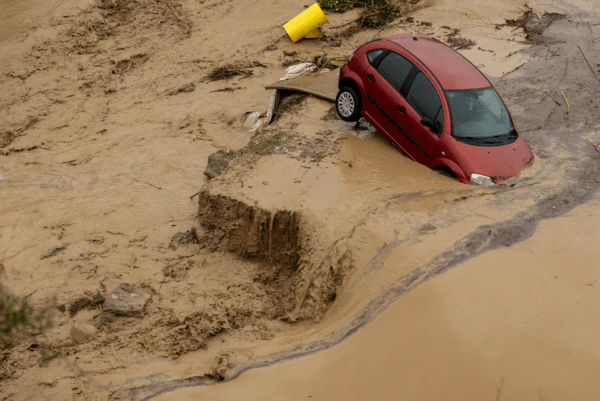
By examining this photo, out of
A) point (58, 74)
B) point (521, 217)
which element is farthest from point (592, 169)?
point (58, 74)

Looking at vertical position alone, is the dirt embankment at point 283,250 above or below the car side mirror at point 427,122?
below

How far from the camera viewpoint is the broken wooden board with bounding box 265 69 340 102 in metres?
8.61

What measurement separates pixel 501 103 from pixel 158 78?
8.48m

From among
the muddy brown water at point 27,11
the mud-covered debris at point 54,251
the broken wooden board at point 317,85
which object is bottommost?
the mud-covered debris at point 54,251

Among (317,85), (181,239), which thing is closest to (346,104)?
(317,85)

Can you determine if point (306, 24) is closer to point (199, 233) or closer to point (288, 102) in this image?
point (288, 102)

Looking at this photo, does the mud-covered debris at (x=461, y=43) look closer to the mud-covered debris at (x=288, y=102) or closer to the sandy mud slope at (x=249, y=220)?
the sandy mud slope at (x=249, y=220)

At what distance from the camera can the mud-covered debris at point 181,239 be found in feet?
22.4

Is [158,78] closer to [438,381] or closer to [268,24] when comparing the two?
[268,24]

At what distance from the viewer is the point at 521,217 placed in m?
5.81

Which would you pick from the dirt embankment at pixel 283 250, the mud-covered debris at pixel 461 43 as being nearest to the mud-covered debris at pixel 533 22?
the mud-covered debris at pixel 461 43

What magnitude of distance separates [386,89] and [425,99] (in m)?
0.69

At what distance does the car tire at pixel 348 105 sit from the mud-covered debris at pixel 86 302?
4662mm

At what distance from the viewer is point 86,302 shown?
572cm
